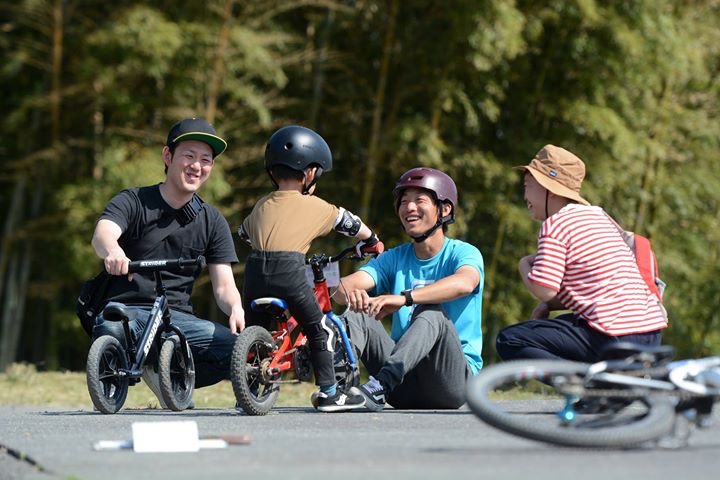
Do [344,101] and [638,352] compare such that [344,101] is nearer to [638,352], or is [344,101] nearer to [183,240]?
[183,240]

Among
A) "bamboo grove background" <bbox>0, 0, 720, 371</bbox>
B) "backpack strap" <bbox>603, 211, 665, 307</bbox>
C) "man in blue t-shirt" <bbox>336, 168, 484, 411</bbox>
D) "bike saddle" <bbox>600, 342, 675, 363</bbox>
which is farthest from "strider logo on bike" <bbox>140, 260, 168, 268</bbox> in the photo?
"bamboo grove background" <bbox>0, 0, 720, 371</bbox>

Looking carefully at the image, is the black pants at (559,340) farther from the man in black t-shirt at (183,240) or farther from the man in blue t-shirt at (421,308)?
the man in black t-shirt at (183,240)

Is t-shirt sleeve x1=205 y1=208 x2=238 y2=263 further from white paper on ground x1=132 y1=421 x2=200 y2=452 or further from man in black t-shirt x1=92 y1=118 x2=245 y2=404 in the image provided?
white paper on ground x1=132 y1=421 x2=200 y2=452

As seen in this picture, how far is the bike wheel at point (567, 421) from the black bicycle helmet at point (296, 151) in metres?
1.89

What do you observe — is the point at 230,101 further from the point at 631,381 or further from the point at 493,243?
the point at 631,381

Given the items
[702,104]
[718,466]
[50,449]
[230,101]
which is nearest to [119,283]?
[50,449]

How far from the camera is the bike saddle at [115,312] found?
16.3 feet

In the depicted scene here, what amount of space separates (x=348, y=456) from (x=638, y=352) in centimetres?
83

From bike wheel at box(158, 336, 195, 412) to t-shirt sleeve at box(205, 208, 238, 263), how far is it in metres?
0.51

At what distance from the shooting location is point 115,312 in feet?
16.4

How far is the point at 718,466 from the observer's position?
280cm

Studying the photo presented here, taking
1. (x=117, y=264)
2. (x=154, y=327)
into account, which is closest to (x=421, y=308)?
(x=154, y=327)

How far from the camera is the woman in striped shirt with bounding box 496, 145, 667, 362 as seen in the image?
410 cm

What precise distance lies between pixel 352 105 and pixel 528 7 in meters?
2.01
